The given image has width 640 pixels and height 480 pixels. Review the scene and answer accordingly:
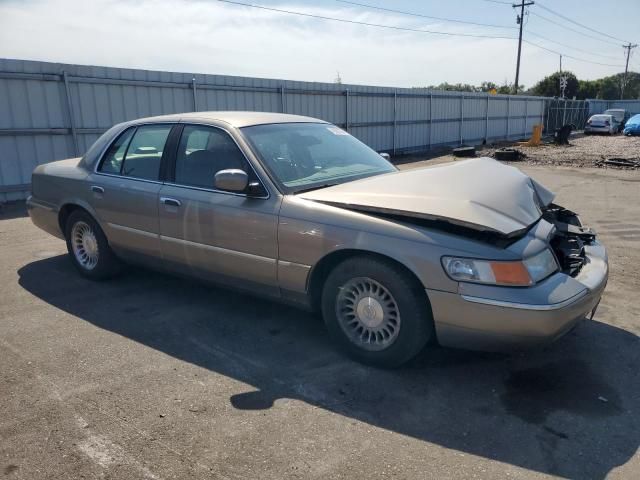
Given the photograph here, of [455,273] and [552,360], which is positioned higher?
[455,273]

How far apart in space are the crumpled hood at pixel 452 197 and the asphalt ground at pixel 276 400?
3.42 feet

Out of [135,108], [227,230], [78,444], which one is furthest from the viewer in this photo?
[135,108]

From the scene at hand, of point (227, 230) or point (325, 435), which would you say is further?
point (227, 230)

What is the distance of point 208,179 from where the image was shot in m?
4.14

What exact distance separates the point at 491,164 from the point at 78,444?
3727mm

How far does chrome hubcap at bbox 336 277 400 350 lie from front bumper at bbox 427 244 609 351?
0.31 metres

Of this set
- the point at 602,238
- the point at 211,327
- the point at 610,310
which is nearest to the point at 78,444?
the point at 211,327

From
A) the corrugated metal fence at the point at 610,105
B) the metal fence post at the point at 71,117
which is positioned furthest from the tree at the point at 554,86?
the metal fence post at the point at 71,117

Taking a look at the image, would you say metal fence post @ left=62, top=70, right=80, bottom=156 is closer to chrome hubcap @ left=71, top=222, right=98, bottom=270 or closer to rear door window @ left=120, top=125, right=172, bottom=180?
chrome hubcap @ left=71, top=222, right=98, bottom=270

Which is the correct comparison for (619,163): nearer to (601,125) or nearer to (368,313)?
(368,313)

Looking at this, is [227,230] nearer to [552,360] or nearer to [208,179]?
[208,179]

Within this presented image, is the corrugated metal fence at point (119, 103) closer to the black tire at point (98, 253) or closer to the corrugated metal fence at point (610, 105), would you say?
the black tire at point (98, 253)

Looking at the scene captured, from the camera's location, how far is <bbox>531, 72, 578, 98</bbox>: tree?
2314 inches

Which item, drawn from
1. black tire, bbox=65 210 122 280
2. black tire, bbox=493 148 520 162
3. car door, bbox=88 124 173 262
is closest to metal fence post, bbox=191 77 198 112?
black tire, bbox=65 210 122 280
